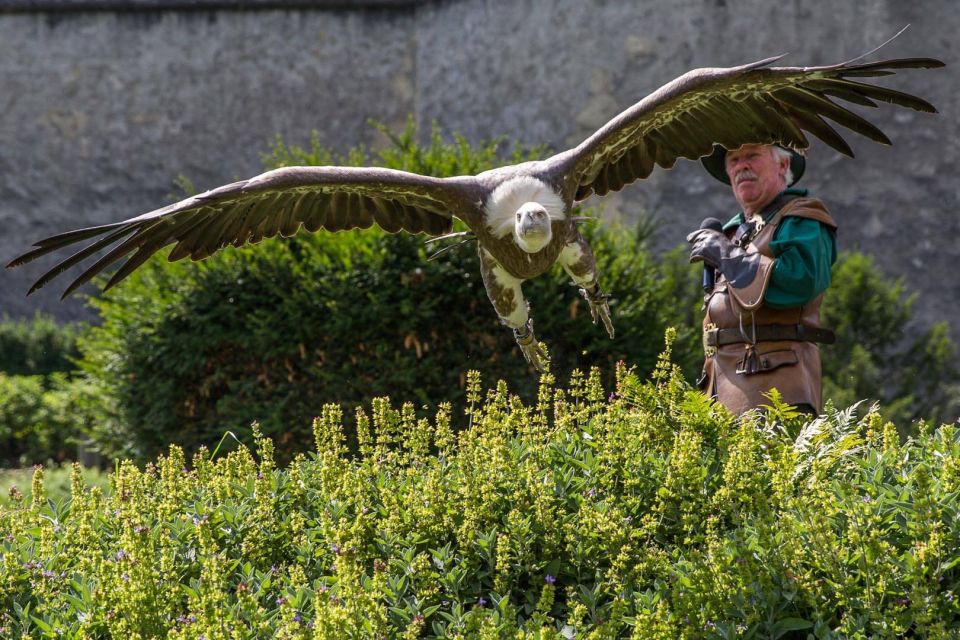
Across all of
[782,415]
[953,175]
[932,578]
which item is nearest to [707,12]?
[953,175]

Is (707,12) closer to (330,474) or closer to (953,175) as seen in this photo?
(953,175)

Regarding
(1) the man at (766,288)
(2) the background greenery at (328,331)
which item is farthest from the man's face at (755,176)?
(2) the background greenery at (328,331)

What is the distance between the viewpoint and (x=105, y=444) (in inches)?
288

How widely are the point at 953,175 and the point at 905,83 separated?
1.08 metres

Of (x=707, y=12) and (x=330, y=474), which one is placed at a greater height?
(x=707, y=12)

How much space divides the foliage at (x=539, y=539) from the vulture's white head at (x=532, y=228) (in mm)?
599

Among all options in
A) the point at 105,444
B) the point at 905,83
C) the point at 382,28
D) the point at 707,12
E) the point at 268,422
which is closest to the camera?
the point at 268,422

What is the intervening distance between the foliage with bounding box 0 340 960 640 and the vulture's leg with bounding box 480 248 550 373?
0.13 metres

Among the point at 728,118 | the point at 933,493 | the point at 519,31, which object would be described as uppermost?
the point at 519,31

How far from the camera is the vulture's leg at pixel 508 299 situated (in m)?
3.45

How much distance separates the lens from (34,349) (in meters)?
12.8

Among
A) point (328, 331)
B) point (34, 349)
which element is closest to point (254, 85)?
point (34, 349)

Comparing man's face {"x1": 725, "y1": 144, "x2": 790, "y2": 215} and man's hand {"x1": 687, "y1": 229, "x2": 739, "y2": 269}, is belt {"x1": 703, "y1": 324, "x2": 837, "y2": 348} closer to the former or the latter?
man's hand {"x1": 687, "y1": 229, "x2": 739, "y2": 269}

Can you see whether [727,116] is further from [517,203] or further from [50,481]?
[50,481]
